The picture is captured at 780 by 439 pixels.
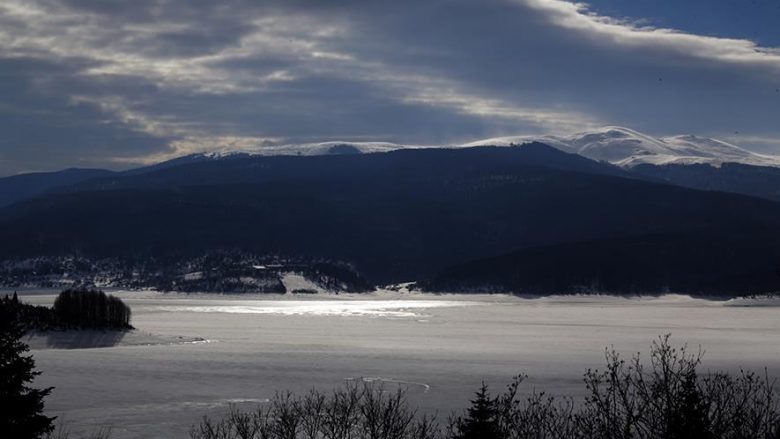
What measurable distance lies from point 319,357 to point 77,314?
40.9 meters

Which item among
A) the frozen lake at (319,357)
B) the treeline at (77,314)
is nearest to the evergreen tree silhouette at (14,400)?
the frozen lake at (319,357)

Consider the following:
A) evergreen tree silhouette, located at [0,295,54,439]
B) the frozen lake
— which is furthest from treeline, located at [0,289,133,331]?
evergreen tree silhouette, located at [0,295,54,439]

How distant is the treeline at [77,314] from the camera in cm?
10700

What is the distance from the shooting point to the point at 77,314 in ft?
373

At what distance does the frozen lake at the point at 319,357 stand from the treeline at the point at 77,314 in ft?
16.0

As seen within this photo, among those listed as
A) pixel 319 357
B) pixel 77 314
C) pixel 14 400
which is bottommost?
pixel 319 357

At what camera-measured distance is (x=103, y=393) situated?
61.6m

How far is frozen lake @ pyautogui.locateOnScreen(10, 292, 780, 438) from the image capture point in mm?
57909

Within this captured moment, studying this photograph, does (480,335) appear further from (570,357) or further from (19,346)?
(19,346)

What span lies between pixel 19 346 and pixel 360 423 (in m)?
23.1

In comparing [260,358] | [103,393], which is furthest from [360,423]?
[260,358]

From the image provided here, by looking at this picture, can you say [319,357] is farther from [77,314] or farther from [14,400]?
[14,400]

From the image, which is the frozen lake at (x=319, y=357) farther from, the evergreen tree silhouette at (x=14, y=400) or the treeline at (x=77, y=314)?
the evergreen tree silhouette at (x=14, y=400)

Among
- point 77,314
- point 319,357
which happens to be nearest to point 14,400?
point 319,357
